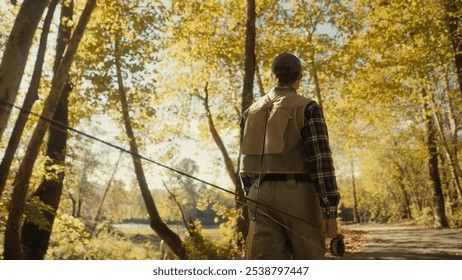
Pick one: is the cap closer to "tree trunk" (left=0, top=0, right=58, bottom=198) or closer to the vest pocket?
the vest pocket

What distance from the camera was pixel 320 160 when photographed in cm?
247

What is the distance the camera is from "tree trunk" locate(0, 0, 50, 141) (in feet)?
Result: 12.2

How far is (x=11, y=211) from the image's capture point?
7.00m

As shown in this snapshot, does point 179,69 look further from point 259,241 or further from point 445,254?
point 259,241

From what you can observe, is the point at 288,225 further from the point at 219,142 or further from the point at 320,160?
the point at 219,142

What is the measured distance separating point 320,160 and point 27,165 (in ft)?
21.3

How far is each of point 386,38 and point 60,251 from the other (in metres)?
14.2

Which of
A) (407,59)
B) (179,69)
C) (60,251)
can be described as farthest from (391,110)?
(60,251)

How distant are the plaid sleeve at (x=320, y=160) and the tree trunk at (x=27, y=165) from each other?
5.91 metres

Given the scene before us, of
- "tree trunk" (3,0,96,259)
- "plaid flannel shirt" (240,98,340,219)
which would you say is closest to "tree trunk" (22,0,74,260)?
"tree trunk" (3,0,96,259)

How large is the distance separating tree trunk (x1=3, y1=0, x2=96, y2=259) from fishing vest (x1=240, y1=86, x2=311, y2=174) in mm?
5560

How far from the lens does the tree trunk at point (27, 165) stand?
7.03 meters

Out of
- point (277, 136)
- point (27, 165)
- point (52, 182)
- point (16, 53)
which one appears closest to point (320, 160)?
point (277, 136)

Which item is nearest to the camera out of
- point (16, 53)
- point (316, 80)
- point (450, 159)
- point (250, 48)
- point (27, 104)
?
point (16, 53)
